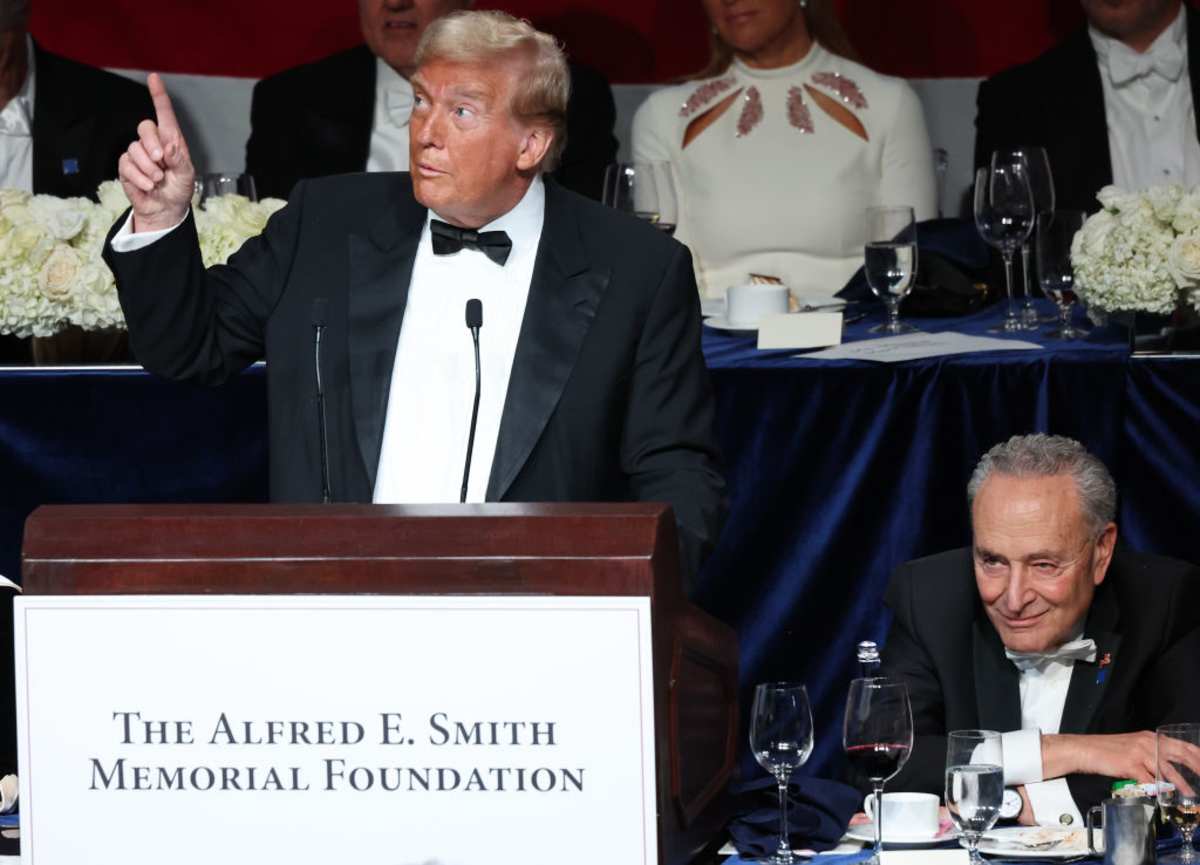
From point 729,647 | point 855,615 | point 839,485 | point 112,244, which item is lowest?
point 855,615

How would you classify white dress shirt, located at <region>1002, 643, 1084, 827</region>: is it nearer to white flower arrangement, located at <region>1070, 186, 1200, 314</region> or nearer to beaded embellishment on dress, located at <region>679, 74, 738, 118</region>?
white flower arrangement, located at <region>1070, 186, 1200, 314</region>

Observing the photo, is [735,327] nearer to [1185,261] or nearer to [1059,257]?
[1059,257]

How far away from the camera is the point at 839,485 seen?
135 inches

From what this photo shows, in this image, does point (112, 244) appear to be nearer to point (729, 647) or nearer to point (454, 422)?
point (454, 422)

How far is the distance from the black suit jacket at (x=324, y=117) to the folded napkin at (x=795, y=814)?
3019 mm

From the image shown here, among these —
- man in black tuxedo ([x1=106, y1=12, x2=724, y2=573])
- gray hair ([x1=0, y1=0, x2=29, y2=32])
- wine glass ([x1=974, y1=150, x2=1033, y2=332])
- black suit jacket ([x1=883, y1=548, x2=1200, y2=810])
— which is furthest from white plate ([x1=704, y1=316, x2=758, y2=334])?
gray hair ([x1=0, y1=0, x2=29, y2=32])

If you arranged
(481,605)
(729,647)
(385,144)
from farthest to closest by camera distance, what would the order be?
(385,144) → (729,647) → (481,605)

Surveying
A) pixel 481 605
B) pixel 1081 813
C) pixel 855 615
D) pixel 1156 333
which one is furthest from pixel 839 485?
pixel 481 605

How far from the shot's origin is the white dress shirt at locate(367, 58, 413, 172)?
502 centimetres

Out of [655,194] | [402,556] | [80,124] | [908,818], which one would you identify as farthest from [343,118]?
[402,556]

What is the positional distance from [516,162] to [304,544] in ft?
2.90

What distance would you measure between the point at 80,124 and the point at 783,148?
1.68 metres

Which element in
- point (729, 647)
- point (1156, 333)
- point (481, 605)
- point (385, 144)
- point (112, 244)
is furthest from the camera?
point (385, 144)

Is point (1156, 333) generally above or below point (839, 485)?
above
